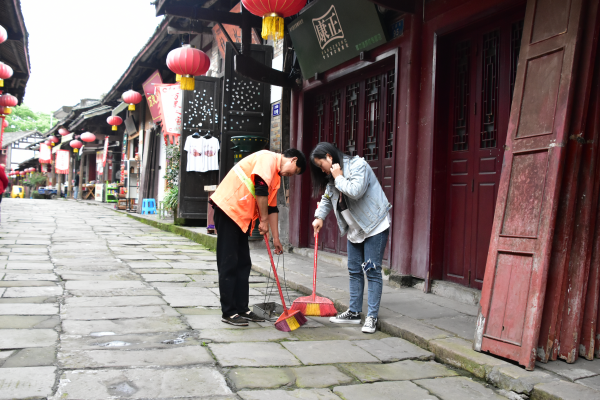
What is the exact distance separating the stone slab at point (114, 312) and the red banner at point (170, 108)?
7364 millimetres

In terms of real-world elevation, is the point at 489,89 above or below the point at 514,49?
below

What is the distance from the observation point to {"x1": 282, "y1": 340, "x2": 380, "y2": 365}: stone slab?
3.18 m

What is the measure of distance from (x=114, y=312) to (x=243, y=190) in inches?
57.6

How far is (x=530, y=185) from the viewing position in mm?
3078

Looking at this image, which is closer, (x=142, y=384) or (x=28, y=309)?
(x=142, y=384)

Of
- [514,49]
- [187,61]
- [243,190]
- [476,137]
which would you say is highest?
[187,61]

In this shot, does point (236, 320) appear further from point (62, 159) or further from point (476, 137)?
point (62, 159)

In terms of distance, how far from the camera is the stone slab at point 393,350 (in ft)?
10.9

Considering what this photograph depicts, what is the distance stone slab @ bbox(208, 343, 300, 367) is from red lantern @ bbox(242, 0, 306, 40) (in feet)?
11.8

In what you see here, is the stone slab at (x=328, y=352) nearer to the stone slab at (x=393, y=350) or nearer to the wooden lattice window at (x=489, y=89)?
the stone slab at (x=393, y=350)

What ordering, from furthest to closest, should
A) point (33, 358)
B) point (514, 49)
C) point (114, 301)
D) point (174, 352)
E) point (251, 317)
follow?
1. point (114, 301)
2. point (514, 49)
3. point (251, 317)
4. point (174, 352)
5. point (33, 358)

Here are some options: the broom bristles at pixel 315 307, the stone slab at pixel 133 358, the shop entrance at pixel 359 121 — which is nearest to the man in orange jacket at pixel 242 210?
the broom bristles at pixel 315 307

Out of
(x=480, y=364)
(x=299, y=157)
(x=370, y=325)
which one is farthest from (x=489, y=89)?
(x=480, y=364)

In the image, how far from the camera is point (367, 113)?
6387 millimetres
